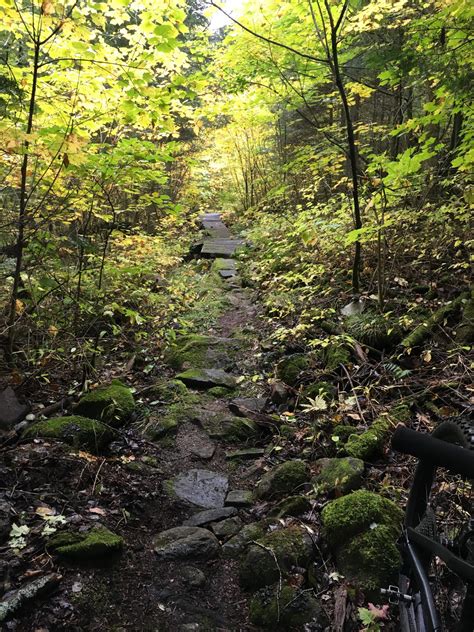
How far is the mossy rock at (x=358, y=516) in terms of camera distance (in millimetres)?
3127

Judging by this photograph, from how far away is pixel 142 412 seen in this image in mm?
5543

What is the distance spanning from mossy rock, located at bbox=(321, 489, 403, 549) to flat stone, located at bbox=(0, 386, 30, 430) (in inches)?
136

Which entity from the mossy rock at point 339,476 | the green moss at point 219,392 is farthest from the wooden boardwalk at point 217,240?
the mossy rock at point 339,476

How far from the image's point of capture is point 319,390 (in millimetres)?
5105

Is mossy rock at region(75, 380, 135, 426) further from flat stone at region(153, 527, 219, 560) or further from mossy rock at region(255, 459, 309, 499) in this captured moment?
mossy rock at region(255, 459, 309, 499)

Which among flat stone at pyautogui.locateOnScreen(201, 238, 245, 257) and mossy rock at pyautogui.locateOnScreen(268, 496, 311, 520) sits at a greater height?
flat stone at pyautogui.locateOnScreen(201, 238, 245, 257)

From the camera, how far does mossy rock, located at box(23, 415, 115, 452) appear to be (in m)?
4.34

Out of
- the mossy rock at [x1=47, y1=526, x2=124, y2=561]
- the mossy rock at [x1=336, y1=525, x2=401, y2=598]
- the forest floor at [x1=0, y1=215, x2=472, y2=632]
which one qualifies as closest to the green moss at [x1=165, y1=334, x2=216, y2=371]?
the forest floor at [x1=0, y1=215, x2=472, y2=632]

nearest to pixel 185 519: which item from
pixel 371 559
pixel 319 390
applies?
pixel 371 559

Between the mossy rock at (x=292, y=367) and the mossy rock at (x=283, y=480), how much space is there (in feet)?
5.63

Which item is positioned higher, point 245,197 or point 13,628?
point 245,197

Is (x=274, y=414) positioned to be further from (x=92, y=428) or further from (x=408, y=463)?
(x=92, y=428)

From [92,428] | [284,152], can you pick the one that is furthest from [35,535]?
[284,152]

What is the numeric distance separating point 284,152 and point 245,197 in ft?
14.8
